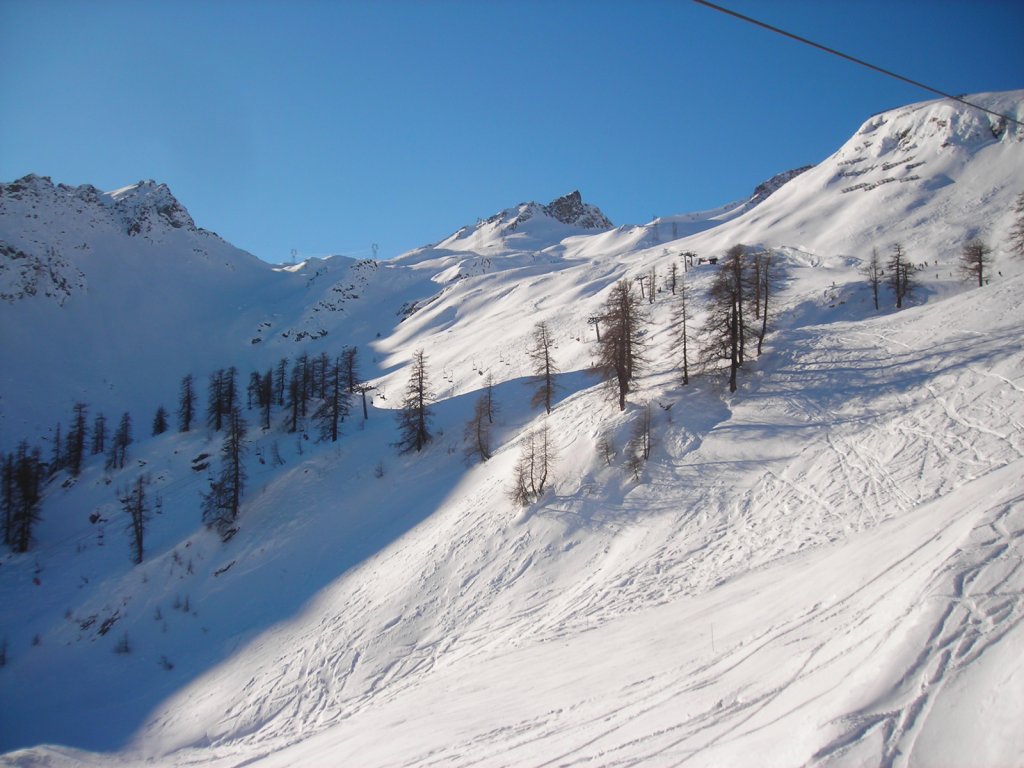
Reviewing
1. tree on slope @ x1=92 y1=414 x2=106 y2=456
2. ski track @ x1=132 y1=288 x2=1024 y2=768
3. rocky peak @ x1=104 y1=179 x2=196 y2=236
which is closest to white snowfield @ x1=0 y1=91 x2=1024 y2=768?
ski track @ x1=132 y1=288 x2=1024 y2=768

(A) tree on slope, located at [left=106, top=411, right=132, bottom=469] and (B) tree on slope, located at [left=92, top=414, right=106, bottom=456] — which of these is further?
(B) tree on slope, located at [left=92, top=414, right=106, bottom=456]

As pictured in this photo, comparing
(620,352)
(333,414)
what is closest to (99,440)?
(333,414)

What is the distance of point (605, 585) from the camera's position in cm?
1891

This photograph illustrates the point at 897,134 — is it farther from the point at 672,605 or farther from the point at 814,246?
the point at 672,605

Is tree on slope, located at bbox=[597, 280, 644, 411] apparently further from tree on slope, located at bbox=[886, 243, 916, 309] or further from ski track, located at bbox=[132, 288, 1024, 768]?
tree on slope, located at bbox=[886, 243, 916, 309]

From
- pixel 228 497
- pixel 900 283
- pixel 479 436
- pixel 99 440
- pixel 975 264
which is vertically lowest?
pixel 228 497

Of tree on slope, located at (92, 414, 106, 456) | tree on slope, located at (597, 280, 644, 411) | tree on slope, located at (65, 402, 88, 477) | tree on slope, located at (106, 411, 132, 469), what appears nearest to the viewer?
tree on slope, located at (597, 280, 644, 411)

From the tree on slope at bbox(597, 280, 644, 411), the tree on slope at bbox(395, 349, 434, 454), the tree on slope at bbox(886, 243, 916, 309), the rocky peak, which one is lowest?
the tree on slope at bbox(395, 349, 434, 454)

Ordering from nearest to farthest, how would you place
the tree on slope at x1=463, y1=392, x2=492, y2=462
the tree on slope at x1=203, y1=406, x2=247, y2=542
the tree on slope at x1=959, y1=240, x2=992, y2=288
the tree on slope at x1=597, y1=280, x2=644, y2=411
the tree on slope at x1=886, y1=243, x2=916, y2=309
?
the tree on slope at x1=597, y1=280, x2=644, y2=411, the tree on slope at x1=463, y1=392, x2=492, y2=462, the tree on slope at x1=203, y1=406, x2=247, y2=542, the tree on slope at x1=886, y1=243, x2=916, y2=309, the tree on slope at x1=959, y1=240, x2=992, y2=288

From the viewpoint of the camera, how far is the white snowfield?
8.54 m

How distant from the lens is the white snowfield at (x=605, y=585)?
8.54 meters

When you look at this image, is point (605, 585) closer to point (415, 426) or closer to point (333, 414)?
point (415, 426)

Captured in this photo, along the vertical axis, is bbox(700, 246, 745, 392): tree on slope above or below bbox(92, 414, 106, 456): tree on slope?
above

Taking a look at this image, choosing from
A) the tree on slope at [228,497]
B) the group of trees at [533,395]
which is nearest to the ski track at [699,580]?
the group of trees at [533,395]
